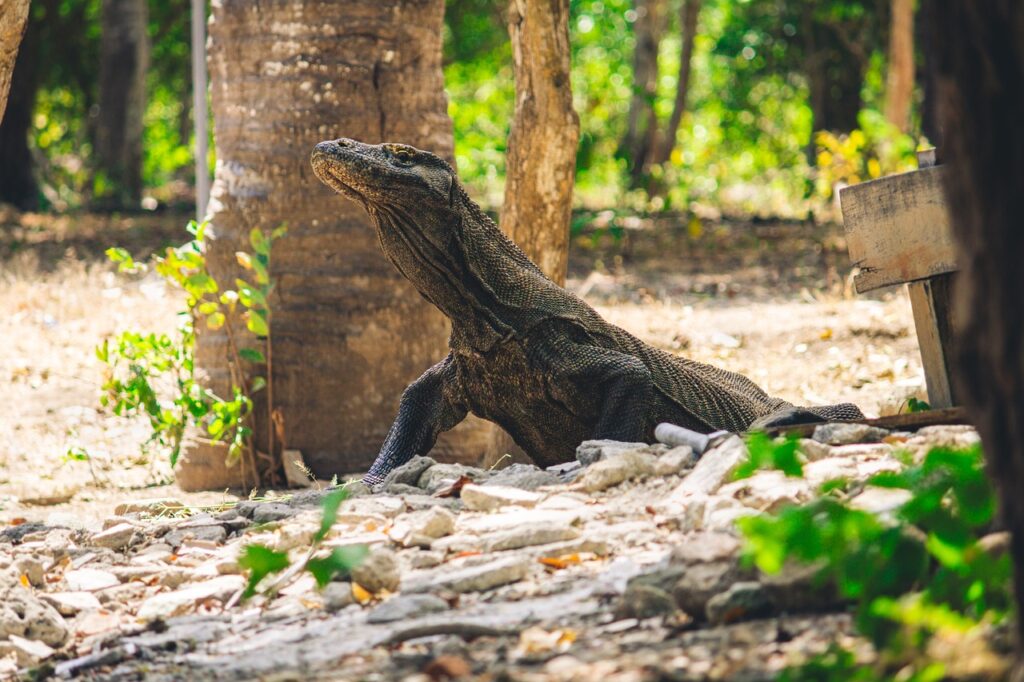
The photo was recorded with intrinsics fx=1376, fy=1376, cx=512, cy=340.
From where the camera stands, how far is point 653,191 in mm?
16109

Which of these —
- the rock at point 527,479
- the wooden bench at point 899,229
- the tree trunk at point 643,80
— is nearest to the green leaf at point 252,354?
the rock at point 527,479

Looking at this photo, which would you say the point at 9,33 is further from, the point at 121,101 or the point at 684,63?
the point at 684,63

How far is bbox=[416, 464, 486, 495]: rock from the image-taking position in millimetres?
4695

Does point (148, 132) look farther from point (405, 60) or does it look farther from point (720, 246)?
point (405, 60)

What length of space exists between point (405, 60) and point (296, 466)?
2150 millimetres

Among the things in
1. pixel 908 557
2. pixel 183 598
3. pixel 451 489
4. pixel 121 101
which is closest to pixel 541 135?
pixel 451 489

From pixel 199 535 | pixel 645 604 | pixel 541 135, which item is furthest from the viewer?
pixel 541 135

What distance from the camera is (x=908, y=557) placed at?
266 cm

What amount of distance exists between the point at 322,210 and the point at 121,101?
33.4 ft

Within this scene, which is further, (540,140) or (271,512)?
(540,140)

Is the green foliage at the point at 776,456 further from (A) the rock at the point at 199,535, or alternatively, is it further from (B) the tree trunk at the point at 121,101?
(B) the tree trunk at the point at 121,101

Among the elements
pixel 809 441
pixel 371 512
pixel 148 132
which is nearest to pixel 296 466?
pixel 371 512

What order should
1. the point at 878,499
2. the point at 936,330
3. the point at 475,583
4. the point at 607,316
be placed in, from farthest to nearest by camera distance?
the point at 607,316
the point at 936,330
the point at 475,583
the point at 878,499

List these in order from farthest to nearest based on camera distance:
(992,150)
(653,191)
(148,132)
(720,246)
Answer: (148,132) → (653,191) → (720,246) → (992,150)
